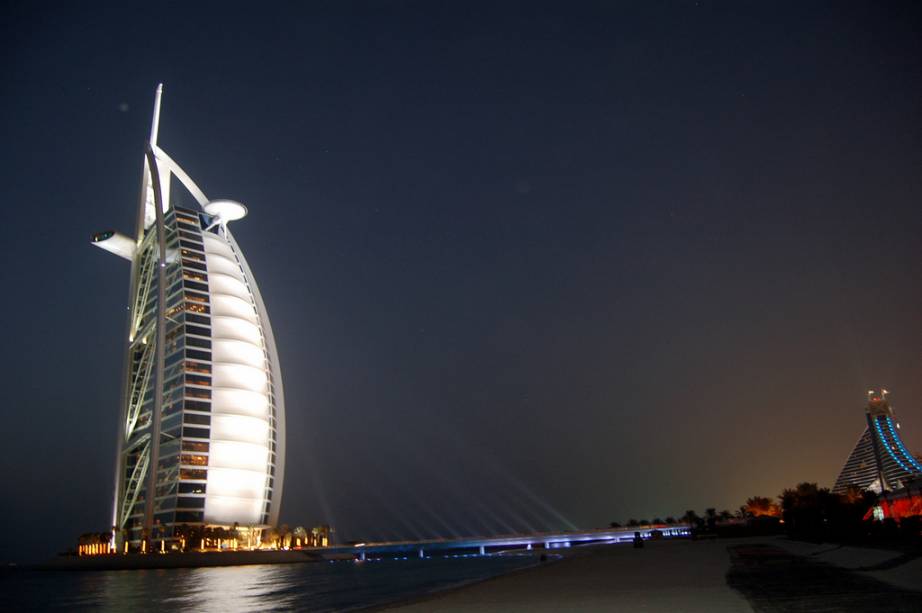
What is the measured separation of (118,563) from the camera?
9000cm

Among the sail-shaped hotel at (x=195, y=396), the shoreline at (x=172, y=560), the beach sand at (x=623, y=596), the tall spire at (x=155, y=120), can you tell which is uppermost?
the tall spire at (x=155, y=120)

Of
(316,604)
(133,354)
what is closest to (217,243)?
(133,354)

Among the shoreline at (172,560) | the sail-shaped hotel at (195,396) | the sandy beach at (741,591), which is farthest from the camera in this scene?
the sail-shaped hotel at (195,396)

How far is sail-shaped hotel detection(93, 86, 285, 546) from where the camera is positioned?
88.4 m

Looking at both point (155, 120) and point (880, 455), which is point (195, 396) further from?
point (880, 455)

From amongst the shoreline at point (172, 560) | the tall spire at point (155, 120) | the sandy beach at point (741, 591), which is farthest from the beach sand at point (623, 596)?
the tall spire at point (155, 120)

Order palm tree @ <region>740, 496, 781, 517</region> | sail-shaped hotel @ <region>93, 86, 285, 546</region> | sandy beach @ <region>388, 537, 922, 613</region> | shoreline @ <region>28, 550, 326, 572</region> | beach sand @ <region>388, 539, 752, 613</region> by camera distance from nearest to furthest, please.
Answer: sandy beach @ <region>388, 537, 922, 613</region>, beach sand @ <region>388, 539, 752, 613</region>, shoreline @ <region>28, 550, 326, 572</region>, sail-shaped hotel @ <region>93, 86, 285, 546</region>, palm tree @ <region>740, 496, 781, 517</region>

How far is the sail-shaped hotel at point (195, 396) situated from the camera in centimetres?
8838

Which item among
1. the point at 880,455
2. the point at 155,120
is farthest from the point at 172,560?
the point at 880,455

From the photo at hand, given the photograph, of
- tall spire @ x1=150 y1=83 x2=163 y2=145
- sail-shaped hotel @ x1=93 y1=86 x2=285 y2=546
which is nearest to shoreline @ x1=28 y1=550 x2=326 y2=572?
sail-shaped hotel @ x1=93 y1=86 x2=285 y2=546

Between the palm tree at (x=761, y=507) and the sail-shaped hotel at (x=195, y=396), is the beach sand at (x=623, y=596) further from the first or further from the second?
the palm tree at (x=761, y=507)

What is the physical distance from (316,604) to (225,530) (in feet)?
211

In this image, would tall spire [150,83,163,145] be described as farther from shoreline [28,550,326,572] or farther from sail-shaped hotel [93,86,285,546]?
shoreline [28,550,326,572]

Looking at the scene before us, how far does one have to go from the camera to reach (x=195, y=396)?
90.5 m
